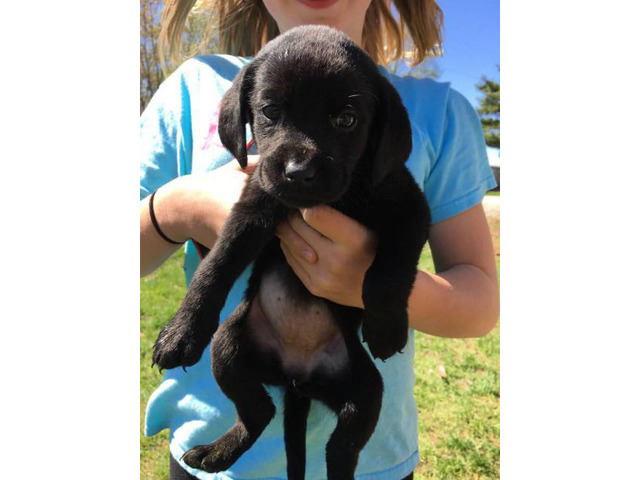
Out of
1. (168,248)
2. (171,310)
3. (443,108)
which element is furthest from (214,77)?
(171,310)

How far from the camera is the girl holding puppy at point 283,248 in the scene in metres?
1.45

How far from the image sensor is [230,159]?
1.64 metres

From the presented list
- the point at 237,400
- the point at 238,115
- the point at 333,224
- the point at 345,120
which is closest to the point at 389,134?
the point at 345,120

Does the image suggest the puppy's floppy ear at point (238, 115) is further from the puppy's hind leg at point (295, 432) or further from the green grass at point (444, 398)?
the green grass at point (444, 398)

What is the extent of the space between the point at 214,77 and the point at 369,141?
0.83 meters

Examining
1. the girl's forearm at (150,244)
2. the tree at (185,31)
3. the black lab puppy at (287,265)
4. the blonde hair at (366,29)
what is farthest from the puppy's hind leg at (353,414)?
the tree at (185,31)

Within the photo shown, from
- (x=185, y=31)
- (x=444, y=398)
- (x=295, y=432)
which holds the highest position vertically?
(x=185, y=31)

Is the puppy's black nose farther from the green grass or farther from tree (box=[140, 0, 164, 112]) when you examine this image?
Answer: the green grass

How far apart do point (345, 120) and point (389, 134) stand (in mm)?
116

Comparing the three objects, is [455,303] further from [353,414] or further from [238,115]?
[238,115]

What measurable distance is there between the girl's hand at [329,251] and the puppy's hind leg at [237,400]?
23 cm

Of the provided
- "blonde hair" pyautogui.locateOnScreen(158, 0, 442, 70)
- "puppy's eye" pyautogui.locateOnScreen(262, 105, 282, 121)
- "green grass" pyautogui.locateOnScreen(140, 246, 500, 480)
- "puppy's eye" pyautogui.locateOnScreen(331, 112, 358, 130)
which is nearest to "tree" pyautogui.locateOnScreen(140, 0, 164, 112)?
"blonde hair" pyautogui.locateOnScreen(158, 0, 442, 70)

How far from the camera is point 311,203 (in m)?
0.97

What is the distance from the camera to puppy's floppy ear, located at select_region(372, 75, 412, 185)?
1.06 meters
